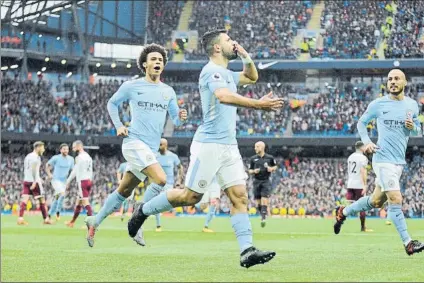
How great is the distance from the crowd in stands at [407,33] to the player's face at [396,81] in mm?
32905

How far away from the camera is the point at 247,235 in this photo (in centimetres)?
978

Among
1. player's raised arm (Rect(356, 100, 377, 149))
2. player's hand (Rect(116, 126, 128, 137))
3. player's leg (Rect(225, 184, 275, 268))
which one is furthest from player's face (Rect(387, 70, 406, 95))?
player's leg (Rect(225, 184, 275, 268))

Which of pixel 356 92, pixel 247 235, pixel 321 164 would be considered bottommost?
pixel 321 164

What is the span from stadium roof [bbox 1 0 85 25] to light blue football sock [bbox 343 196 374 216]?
41.5 metres

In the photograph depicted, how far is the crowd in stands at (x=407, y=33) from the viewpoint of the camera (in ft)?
152

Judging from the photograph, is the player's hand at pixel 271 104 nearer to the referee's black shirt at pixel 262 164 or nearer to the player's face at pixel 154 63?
the player's face at pixel 154 63

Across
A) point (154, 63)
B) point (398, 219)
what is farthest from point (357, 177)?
point (154, 63)

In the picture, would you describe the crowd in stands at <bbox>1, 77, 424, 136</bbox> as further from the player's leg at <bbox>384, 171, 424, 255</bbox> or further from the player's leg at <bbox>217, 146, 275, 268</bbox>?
the player's leg at <bbox>217, 146, 275, 268</bbox>

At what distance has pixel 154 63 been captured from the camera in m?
13.4

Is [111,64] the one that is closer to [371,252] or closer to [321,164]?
[321,164]

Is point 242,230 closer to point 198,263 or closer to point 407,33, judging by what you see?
point 198,263

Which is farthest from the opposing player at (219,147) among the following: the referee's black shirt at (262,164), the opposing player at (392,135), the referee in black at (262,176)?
the referee's black shirt at (262,164)

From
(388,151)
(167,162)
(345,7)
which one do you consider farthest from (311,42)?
(388,151)

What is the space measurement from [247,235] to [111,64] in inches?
1879
